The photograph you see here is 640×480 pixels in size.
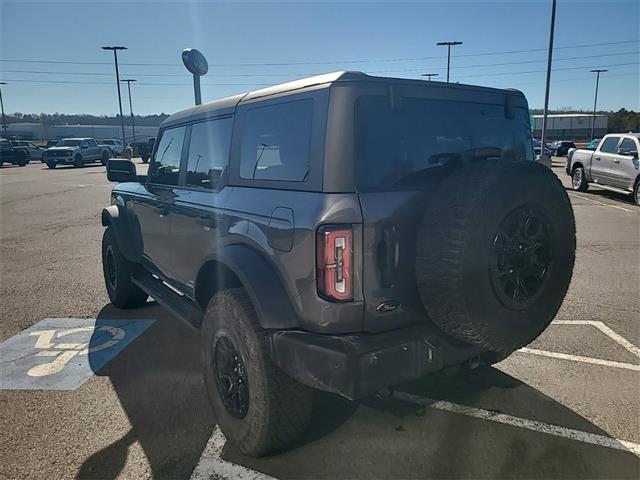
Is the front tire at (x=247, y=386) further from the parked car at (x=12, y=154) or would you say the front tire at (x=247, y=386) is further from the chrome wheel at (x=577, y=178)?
the parked car at (x=12, y=154)

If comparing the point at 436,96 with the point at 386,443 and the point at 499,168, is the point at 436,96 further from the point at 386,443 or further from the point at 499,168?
the point at 386,443

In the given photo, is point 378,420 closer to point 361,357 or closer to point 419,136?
point 361,357

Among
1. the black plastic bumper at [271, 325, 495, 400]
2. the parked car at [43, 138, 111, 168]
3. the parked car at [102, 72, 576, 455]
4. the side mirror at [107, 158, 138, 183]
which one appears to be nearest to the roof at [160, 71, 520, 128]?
the parked car at [102, 72, 576, 455]

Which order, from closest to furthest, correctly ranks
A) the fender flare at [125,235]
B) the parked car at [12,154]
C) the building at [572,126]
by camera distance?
the fender flare at [125,235], the parked car at [12,154], the building at [572,126]

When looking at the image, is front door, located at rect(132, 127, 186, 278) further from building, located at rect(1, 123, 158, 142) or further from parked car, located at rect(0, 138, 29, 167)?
building, located at rect(1, 123, 158, 142)

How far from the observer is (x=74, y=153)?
99.8 ft

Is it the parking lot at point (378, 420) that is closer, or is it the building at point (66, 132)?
the parking lot at point (378, 420)

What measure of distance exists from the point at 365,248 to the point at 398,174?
46 centimetres

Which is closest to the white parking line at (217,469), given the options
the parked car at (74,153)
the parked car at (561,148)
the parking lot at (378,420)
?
the parking lot at (378,420)

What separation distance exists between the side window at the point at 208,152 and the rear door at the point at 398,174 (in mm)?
1127

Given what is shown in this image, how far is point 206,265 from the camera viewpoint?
116 inches

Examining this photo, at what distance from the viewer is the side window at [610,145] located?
12.8 meters

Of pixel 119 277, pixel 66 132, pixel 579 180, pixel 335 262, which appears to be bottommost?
pixel 119 277

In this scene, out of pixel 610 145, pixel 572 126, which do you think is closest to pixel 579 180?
pixel 610 145
